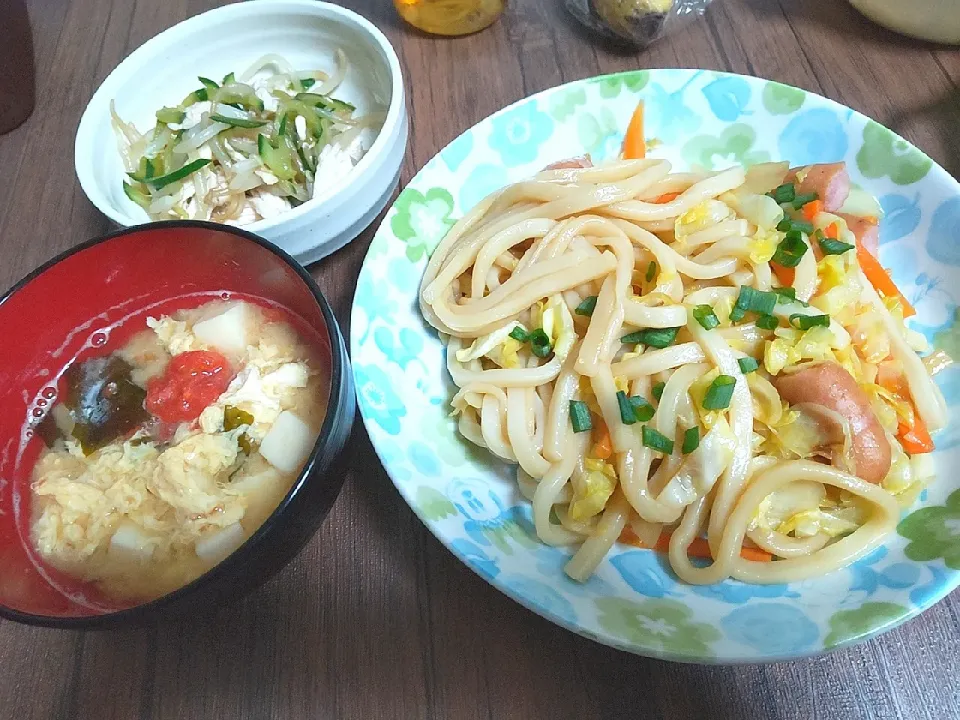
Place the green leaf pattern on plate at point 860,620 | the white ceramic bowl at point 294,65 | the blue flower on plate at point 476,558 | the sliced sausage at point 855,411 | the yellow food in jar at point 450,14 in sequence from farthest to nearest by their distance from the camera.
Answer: the yellow food in jar at point 450,14, the white ceramic bowl at point 294,65, the sliced sausage at point 855,411, the blue flower on plate at point 476,558, the green leaf pattern on plate at point 860,620

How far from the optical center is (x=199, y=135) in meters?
1.80

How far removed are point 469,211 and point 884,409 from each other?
3.25ft

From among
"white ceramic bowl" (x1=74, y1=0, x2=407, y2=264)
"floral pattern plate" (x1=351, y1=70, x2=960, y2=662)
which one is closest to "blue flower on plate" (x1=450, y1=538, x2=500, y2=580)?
"floral pattern plate" (x1=351, y1=70, x2=960, y2=662)

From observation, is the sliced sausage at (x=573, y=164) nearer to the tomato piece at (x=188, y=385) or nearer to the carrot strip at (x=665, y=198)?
the carrot strip at (x=665, y=198)

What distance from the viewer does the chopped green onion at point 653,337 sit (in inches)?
52.2

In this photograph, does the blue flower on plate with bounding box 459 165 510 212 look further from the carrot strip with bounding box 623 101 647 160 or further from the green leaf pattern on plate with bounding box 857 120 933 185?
the green leaf pattern on plate with bounding box 857 120 933 185

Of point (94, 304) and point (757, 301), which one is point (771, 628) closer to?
point (757, 301)

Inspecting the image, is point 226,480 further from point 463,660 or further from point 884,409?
point 884,409

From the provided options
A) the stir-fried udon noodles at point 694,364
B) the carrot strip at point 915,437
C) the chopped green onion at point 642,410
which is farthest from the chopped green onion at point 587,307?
the carrot strip at point 915,437

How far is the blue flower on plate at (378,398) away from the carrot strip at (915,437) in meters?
0.98

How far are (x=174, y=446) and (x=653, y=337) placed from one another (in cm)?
96

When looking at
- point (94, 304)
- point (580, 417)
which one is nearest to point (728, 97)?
point (580, 417)

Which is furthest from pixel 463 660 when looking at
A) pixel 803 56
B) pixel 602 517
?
pixel 803 56

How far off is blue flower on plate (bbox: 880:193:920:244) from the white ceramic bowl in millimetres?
1148
